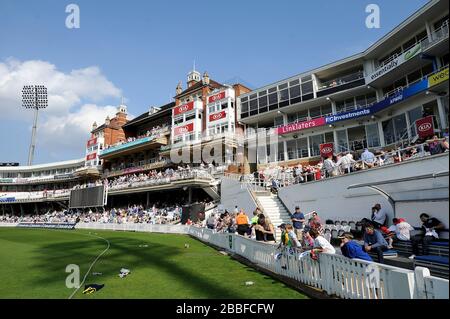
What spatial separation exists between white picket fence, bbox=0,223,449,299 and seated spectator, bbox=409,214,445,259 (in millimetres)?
3536

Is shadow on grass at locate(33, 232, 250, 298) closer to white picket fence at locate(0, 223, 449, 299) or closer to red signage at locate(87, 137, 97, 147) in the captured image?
white picket fence at locate(0, 223, 449, 299)

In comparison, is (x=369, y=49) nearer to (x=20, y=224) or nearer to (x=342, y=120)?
(x=342, y=120)

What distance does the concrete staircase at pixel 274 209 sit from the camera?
20.3 metres

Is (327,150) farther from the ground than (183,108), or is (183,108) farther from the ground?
(183,108)

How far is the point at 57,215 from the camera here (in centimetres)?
5188

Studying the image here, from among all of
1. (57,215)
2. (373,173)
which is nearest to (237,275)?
(373,173)

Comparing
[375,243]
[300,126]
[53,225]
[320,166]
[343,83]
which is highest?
[343,83]

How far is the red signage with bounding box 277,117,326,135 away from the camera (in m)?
28.0

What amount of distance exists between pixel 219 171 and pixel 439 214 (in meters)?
23.1

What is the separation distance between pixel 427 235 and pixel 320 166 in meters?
12.1

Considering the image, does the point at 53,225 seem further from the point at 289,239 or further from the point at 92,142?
the point at 289,239

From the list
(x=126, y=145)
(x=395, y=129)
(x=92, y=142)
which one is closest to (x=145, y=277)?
(x=395, y=129)

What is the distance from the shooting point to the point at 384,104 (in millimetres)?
23344
